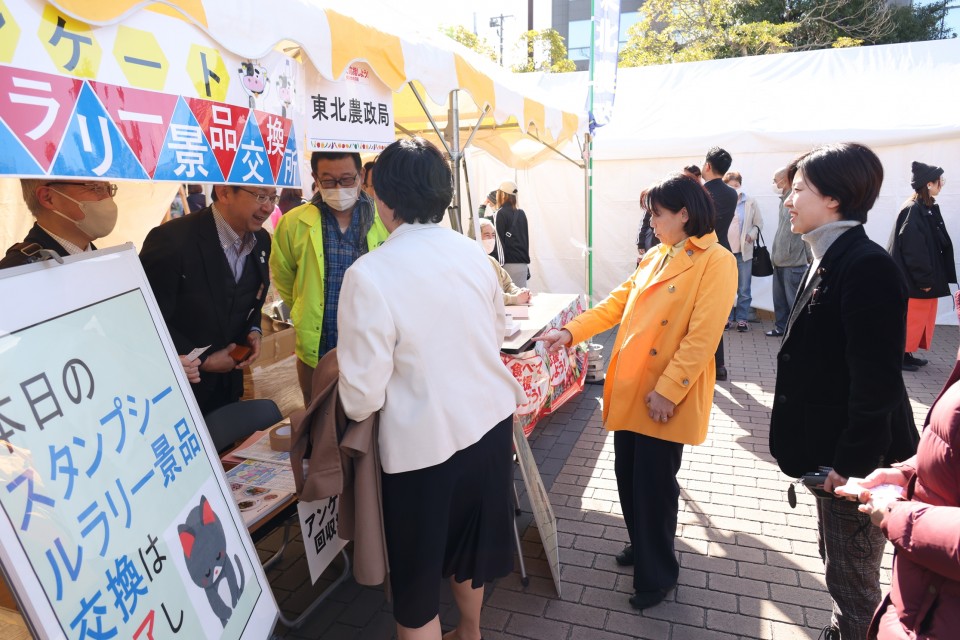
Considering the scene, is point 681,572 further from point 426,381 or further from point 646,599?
point 426,381

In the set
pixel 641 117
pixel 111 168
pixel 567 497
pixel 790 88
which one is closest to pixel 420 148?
pixel 111 168

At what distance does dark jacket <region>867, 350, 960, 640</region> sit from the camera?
1.17m

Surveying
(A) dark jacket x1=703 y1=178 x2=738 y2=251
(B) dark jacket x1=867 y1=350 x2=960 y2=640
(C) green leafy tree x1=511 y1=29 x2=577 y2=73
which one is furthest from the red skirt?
(C) green leafy tree x1=511 y1=29 x2=577 y2=73

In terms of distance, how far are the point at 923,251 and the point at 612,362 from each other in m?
4.59

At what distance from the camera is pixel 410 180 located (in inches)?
69.9

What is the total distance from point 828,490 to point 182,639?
1.78 m

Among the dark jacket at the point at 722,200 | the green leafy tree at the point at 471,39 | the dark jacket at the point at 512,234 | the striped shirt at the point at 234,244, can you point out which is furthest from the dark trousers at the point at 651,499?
the green leafy tree at the point at 471,39

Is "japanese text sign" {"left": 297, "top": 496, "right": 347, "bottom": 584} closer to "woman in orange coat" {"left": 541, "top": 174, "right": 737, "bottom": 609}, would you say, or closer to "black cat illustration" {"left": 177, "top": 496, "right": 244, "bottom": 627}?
"black cat illustration" {"left": 177, "top": 496, "right": 244, "bottom": 627}

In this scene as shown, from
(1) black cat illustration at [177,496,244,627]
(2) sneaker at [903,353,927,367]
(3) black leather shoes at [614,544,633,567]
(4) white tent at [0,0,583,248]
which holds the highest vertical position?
(4) white tent at [0,0,583,248]

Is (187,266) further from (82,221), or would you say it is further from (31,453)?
(31,453)

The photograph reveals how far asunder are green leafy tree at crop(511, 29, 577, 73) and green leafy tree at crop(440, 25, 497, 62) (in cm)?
120

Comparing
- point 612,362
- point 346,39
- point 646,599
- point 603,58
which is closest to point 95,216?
point 346,39

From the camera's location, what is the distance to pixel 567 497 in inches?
145

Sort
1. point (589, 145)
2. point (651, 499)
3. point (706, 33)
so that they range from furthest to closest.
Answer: point (706, 33)
point (589, 145)
point (651, 499)
